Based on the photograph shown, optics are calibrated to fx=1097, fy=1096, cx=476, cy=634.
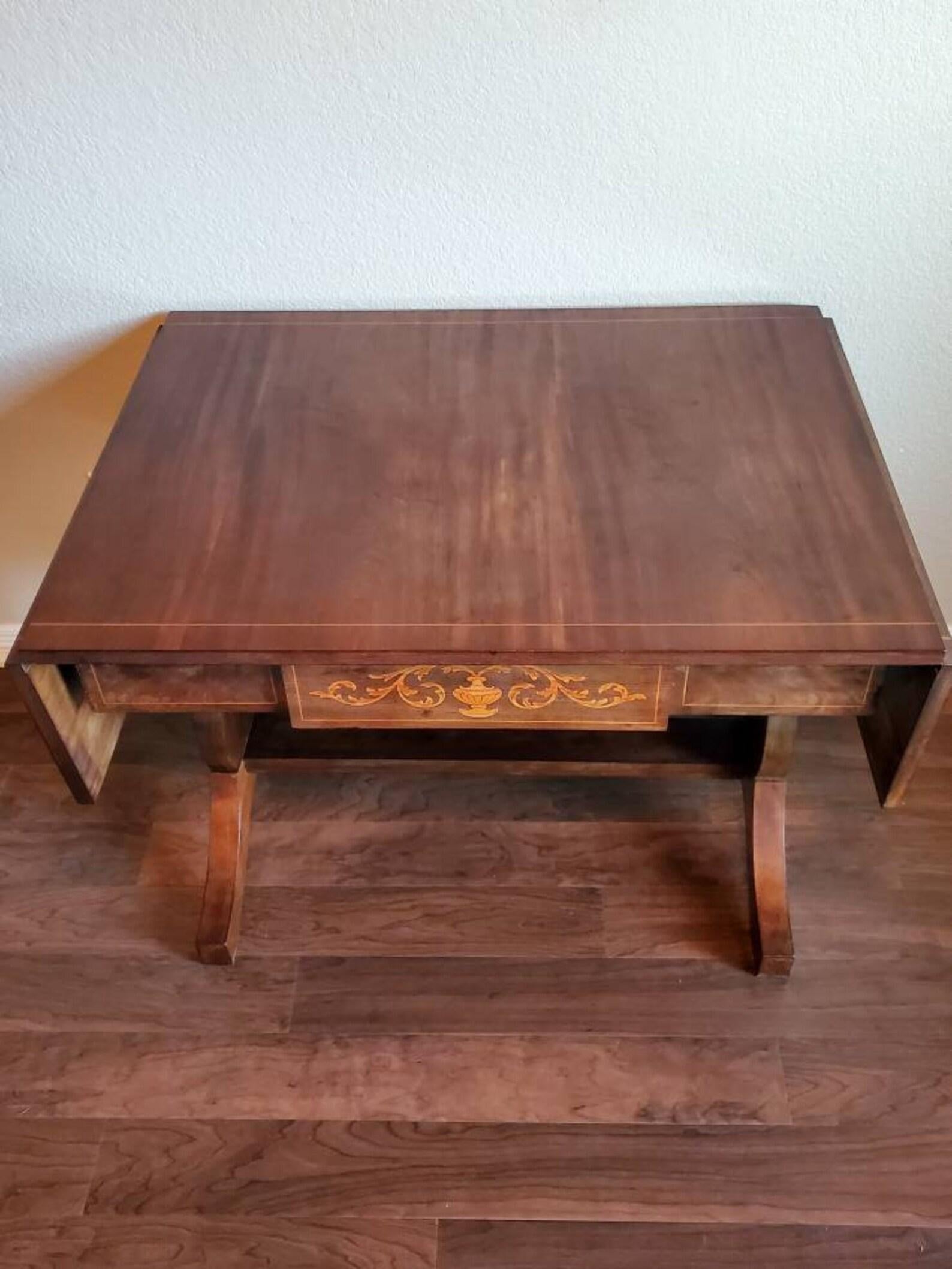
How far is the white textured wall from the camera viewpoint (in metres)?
1.20

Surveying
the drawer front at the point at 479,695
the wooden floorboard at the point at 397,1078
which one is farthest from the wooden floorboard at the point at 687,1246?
the drawer front at the point at 479,695

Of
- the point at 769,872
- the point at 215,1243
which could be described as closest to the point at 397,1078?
the point at 215,1243

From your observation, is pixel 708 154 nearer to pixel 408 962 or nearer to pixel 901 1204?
pixel 408 962

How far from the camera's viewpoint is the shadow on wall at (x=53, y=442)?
1.51m

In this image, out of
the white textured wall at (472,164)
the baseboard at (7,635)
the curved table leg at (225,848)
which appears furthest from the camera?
the baseboard at (7,635)

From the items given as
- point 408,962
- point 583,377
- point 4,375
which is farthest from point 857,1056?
point 4,375

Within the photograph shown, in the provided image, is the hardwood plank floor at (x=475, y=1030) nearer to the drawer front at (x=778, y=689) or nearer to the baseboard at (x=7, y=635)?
the baseboard at (x=7, y=635)

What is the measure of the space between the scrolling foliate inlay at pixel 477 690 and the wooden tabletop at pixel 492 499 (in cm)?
5

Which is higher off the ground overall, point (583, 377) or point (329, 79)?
point (329, 79)

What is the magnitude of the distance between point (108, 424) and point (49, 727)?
64 centimetres

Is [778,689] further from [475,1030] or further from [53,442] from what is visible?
[53,442]

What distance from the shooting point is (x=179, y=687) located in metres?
1.11

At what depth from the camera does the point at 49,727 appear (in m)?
1.09

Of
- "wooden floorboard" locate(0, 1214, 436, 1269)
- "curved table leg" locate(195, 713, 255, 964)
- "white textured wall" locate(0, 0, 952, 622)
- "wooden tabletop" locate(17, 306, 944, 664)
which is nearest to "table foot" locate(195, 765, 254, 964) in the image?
"curved table leg" locate(195, 713, 255, 964)
